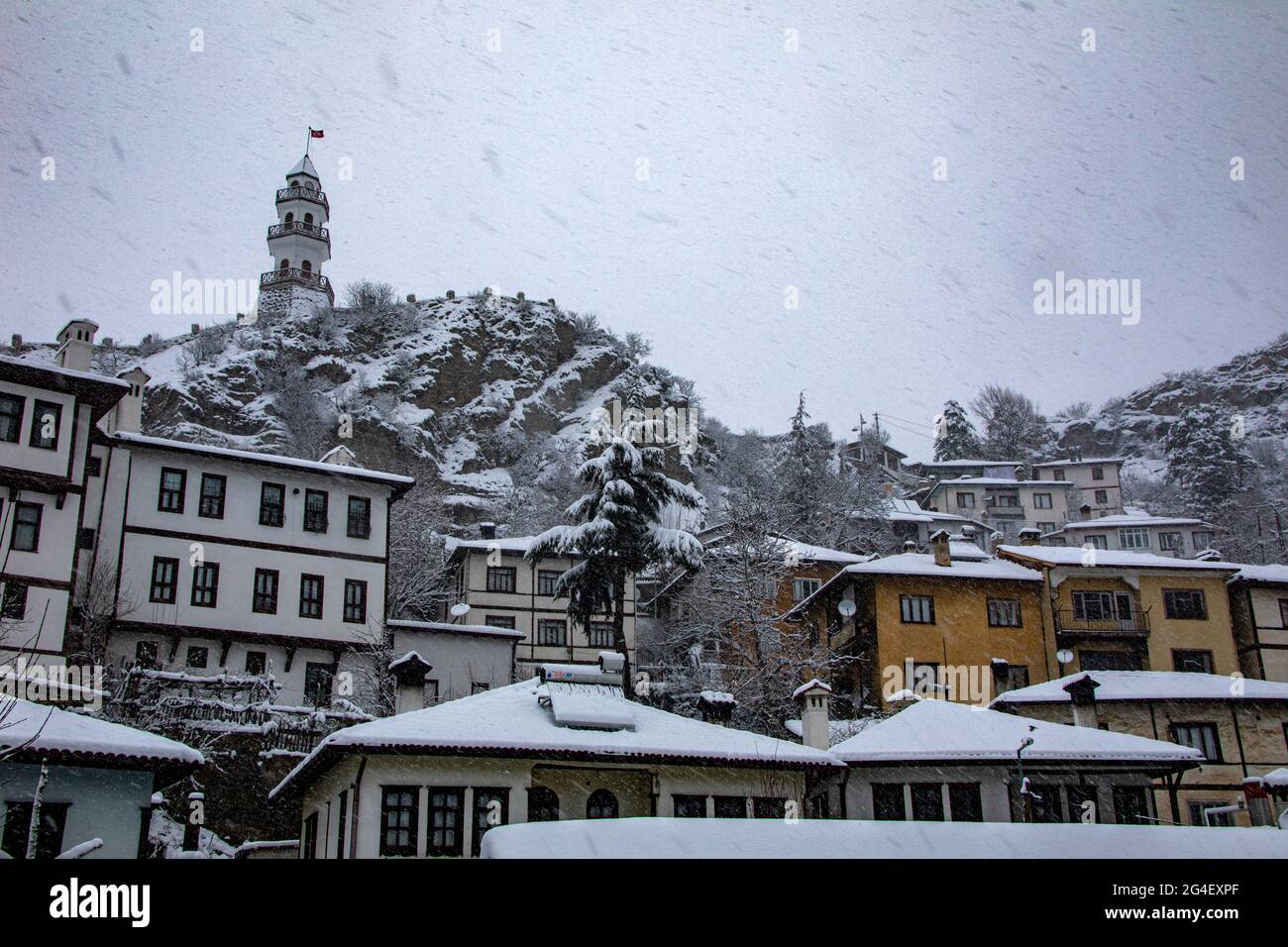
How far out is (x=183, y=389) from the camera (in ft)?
257

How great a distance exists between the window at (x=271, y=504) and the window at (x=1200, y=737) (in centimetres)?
2504

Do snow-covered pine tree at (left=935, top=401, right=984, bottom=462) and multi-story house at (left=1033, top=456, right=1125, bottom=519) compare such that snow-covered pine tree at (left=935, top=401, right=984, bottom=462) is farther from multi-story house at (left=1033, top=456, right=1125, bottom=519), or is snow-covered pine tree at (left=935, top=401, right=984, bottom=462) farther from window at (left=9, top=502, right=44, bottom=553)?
window at (left=9, top=502, right=44, bottom=553)

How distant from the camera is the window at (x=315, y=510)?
34500mm

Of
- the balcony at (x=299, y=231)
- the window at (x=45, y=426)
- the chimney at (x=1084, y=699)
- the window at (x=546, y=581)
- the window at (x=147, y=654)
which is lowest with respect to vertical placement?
the chimney at (x=1084, y=699)

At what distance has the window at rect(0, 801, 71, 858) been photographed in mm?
16125

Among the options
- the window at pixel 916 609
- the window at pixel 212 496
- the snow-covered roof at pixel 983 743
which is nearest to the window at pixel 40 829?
the snow-covered roof at pixel 983 743

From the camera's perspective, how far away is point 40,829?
54.1 ft

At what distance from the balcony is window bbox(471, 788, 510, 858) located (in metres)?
88.1

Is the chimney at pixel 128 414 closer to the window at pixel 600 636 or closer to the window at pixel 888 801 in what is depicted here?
the window at pixel 600 636

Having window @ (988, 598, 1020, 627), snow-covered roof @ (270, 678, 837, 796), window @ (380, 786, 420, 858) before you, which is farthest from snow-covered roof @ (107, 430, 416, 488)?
window @ (988, 598, 1020, 627)
